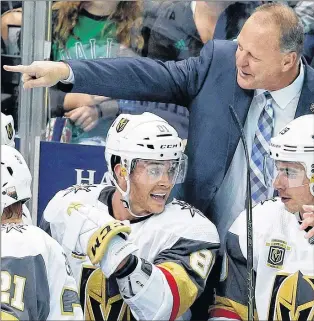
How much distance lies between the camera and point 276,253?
3.12 m

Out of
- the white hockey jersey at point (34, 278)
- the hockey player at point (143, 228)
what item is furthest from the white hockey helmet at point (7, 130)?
the white hockey jersey at point (34, 278)

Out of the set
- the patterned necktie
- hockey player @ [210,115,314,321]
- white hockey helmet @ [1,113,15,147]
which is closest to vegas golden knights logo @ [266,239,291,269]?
hockey player @ [210,115,314,321]

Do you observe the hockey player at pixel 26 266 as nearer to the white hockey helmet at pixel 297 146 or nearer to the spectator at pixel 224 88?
the spectator at pixel 224 88

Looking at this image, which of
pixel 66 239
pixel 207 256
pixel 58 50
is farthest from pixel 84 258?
pixel 58 50

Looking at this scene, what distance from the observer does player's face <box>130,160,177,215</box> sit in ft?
10.3

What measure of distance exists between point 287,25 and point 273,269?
0.65 meters

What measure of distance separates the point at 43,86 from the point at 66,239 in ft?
1.41

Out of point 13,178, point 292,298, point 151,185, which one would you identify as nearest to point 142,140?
point 151,185

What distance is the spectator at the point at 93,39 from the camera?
3.30 meters

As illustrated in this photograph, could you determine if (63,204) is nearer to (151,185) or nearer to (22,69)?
(151,185)

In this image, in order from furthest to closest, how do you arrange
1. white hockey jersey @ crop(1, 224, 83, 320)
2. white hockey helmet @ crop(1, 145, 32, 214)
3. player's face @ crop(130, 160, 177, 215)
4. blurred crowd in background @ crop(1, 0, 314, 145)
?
blurred crowd in background @ crop(1, 0, 314, 145)
player's face @ crop(130, 160, 177, 215)
white hockey helmet @ crop(1, 145, 32, 214)
white hockey jersey @ crop(1, 224, 83, 320)

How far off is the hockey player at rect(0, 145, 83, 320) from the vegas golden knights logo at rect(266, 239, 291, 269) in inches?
20.5

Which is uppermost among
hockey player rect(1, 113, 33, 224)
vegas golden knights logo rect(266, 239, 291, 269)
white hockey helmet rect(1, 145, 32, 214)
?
hockey player rect(1, 113, 33, 224)

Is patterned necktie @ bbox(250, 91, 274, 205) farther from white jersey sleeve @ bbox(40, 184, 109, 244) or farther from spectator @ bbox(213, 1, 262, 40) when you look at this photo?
white jersey sleeve @ bbox(40, 184, 109, 244)
